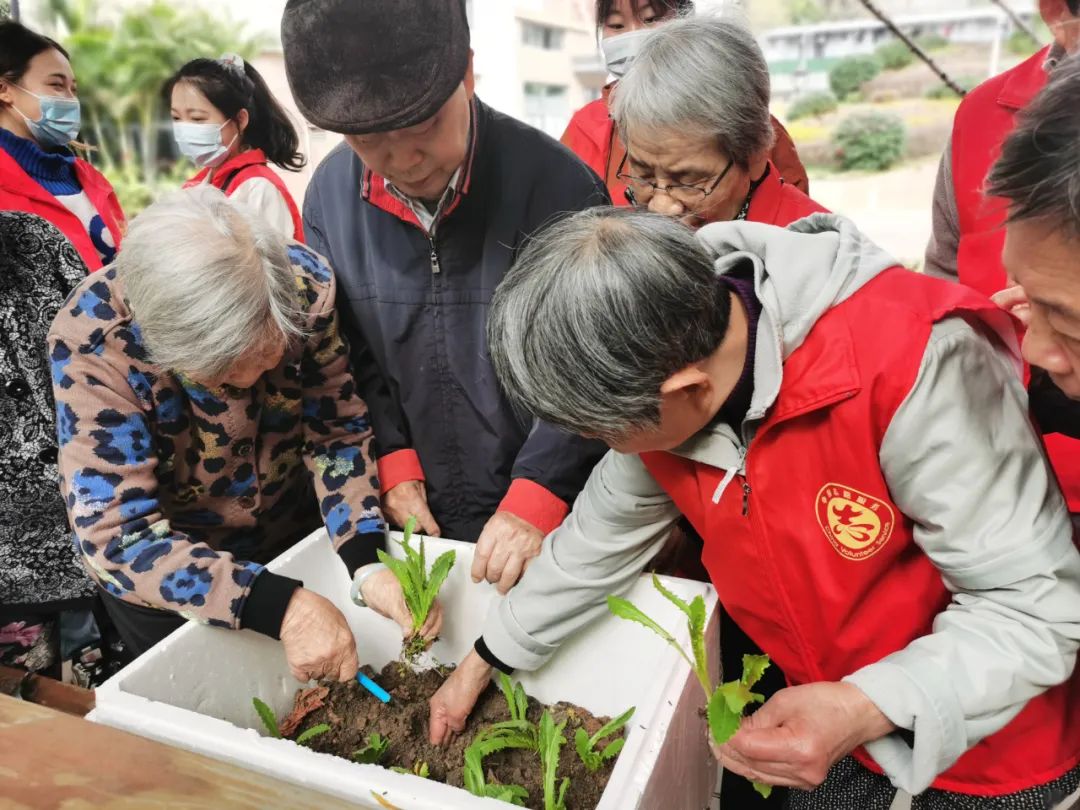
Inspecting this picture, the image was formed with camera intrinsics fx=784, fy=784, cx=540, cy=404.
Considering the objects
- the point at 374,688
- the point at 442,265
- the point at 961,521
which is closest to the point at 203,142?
the point at 442,265

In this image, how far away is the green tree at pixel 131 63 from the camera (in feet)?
42.8

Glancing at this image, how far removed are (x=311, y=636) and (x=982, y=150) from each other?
69.2 inches

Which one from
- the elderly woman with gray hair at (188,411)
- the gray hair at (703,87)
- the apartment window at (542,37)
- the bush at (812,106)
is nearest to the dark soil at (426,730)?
the elderly woman with gray hair at (188,411)

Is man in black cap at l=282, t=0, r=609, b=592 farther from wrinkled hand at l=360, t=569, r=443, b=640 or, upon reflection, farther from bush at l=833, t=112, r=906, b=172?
bush at l=833, t=112, r=906, b=172

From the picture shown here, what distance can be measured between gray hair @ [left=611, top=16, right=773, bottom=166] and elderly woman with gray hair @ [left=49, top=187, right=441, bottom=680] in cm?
78

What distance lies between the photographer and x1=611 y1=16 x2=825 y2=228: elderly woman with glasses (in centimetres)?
160

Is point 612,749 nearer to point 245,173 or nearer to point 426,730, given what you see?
point 426,730

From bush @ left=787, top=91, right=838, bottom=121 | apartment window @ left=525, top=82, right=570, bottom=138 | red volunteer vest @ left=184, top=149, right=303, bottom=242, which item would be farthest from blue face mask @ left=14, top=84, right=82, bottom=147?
bush @ left=787, top=91, right=838, bottom=121

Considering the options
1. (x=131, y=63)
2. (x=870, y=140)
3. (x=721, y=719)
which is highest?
(x=131, y=63)

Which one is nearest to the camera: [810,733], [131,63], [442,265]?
[810,733]

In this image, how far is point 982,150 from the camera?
1760 millimetres

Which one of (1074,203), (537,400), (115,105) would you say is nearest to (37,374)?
(537,400)

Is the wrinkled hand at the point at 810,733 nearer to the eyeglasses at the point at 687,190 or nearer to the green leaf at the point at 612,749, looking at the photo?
the green leaf at the point at 612,749

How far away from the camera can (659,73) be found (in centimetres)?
162
